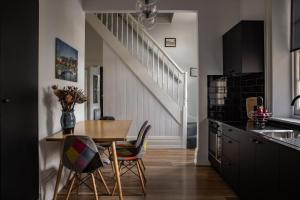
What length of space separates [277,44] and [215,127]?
1.47 m

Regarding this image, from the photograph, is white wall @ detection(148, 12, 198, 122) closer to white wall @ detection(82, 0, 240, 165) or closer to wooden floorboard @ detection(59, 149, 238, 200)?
white wall @ detection(82, 0, 240, 165)

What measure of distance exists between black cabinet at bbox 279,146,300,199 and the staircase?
4.43 meters

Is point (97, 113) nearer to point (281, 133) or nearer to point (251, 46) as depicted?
point (251, 46)

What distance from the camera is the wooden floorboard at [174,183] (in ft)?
11.6

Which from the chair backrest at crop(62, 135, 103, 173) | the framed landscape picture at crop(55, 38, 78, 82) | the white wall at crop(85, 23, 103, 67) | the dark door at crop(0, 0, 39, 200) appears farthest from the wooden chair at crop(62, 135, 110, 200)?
the white wall at crop(85, 23, 103, 67)

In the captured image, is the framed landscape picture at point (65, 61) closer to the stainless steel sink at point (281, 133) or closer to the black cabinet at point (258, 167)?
the black cabinet at point (258, 167)

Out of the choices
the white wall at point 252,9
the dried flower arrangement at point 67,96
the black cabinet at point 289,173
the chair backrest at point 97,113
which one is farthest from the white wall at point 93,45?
the black cabinet at point 289,173

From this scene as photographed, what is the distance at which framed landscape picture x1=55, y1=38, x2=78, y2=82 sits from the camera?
3.61m

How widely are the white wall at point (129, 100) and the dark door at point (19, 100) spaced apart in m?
3.66

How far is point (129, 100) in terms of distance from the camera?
6.63 metres

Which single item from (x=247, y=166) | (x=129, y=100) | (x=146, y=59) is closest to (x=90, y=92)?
(x=129, y=100)

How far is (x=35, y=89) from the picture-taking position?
2922 millimetres

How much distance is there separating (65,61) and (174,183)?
2.24 meters

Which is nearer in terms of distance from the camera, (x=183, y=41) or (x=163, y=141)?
(x=163, y=141)
